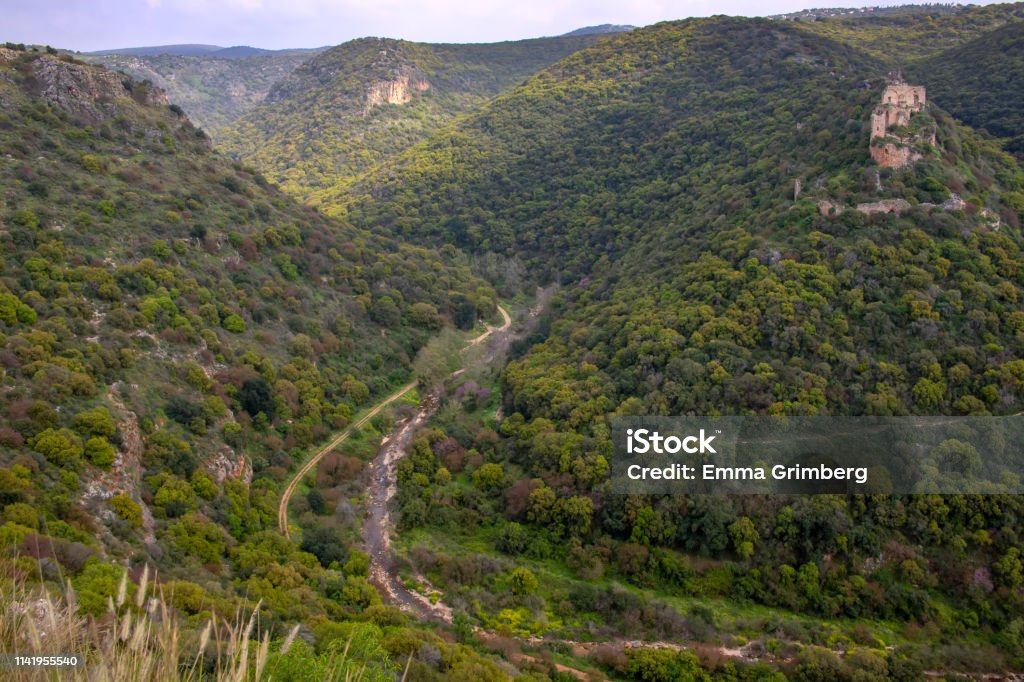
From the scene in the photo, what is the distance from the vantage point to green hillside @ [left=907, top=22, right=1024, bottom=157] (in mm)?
51219

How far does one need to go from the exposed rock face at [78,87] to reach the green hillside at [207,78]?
349 ft

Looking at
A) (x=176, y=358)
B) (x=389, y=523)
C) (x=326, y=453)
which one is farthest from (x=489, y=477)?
(x=176, y=358)

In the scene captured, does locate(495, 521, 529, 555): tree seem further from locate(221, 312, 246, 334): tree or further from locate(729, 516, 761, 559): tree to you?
locate(221, 312, 246, 334): tree

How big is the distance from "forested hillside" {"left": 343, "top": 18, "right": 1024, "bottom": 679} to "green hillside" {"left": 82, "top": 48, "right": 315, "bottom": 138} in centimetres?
13149

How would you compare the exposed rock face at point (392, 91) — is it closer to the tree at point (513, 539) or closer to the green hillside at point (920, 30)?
the green hillside at point (920, 30)

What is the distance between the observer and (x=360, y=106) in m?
113

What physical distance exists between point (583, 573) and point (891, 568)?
11559mm

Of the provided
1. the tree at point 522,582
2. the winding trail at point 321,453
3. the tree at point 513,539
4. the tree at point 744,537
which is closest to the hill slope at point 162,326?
the winding trail at point 321,453

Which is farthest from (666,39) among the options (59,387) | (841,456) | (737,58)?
(59,387)

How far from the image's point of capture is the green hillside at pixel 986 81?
51219 mm

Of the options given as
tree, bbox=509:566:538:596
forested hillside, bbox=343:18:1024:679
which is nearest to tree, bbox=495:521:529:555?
forested hillside, bbox=343:18:1024:679

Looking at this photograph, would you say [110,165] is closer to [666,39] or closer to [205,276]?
Result: [205,276]

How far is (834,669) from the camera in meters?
22.3

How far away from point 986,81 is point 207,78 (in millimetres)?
176899
